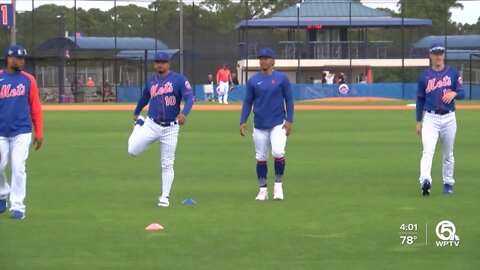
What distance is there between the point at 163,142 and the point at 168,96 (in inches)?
22.6

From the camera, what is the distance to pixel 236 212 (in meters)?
12.2

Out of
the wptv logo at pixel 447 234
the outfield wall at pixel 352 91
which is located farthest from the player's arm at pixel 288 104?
the outfield wall at pixel 352 91

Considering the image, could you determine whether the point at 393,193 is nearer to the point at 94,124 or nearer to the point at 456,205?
the point at 456,205

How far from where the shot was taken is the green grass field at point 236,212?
30.3ft

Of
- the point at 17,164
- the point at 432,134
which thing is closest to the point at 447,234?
the point at 432,134

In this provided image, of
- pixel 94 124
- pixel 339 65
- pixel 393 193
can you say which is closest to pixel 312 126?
pixel 94 124

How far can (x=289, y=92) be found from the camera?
44.3 ft

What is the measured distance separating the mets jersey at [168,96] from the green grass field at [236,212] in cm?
A: 112

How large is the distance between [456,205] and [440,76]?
6.29ft

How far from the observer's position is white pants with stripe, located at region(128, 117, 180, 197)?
512 inches

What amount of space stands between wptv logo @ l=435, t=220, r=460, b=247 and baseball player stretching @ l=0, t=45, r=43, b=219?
15.0ft

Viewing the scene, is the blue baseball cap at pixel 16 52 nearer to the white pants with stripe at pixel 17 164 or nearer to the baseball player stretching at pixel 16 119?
the baseball player stretching at pixel 16 119

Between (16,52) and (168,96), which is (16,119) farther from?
(168,96)

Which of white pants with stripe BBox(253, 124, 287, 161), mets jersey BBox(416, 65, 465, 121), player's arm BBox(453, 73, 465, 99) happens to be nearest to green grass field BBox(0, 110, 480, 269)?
white pants with stripe BBox(253, 124, 287, 161)
